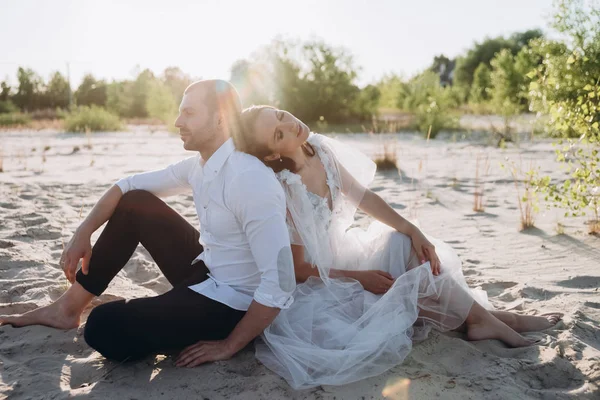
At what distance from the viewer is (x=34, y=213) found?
4.73 meters

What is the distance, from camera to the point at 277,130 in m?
2.29

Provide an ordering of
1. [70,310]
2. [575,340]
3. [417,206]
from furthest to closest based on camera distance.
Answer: [417,206]
[70,310]
[575,340]

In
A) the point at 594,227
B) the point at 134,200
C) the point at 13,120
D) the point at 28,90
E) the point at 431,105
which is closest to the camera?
the point at 134,200

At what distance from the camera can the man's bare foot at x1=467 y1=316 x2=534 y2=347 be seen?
2.48m

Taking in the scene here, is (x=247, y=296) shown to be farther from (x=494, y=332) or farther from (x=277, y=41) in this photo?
(x=277, y=41)

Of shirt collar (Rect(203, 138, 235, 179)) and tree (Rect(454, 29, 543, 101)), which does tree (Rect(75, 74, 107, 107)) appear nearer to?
tree (Rect(454, 29, 543, 101))

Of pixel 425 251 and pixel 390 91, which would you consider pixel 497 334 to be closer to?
pixel 425 251

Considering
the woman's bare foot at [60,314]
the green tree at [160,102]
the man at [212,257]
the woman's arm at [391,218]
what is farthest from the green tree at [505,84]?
the woman's bare foot at [60,314]

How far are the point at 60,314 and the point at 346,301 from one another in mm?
1360

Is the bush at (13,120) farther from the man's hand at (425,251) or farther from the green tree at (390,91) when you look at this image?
the man's hand at (425,251)

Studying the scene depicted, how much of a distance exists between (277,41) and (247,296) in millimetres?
14049

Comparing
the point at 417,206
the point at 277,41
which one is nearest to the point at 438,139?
the point at 277,41

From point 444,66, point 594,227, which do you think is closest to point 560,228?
point 594,227

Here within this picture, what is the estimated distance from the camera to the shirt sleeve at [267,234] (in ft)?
6.79
